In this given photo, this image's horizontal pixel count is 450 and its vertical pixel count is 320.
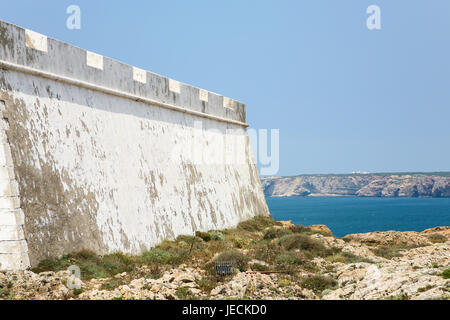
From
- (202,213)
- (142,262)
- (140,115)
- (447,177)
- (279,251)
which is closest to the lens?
(142,262)

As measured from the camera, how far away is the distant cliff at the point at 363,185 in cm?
14975

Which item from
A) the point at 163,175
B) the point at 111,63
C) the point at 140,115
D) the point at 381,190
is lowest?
the point at 381,190

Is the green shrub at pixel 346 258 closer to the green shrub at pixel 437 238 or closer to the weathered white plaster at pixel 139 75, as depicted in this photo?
the weathered white plaster at pixel 139 75

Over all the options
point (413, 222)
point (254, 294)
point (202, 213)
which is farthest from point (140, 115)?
point (413, 222)

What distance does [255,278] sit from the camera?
9.70 m

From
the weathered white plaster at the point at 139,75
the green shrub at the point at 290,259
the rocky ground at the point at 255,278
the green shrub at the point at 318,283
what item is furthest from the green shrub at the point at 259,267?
the weathered white plaster at the point at 139,75

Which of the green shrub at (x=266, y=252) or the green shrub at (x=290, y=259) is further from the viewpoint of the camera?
the green shrub at (x=266, y=252)

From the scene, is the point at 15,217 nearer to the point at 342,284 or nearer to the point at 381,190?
the point at 342,284

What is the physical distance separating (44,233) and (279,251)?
6.90 meters

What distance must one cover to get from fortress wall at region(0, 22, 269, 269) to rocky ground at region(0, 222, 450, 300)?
850 mm

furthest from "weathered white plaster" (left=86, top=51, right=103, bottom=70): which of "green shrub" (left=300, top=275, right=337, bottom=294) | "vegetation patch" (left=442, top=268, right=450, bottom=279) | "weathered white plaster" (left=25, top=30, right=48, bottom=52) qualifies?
"vegetation patch" (left=442, top=268, right=450, bottom=279)

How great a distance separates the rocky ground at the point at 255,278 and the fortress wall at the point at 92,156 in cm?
85

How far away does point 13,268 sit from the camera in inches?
367

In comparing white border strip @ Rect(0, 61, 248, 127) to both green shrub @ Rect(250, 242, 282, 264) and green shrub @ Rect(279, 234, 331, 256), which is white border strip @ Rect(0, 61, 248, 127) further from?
green shrub @ Rect(279, 234, 331, 256)
